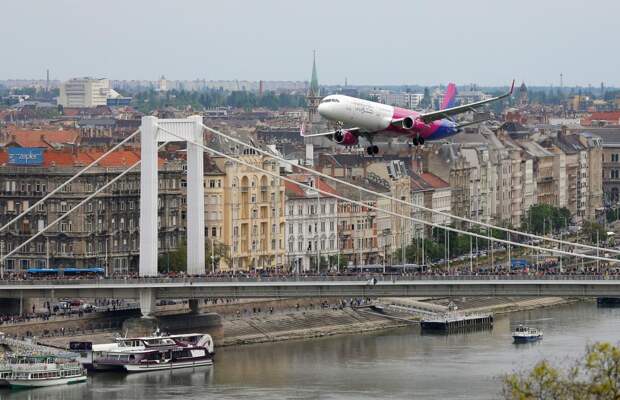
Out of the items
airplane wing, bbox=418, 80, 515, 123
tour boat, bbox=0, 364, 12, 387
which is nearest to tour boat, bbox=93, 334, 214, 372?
tour boat, bbox=0, 364, 12, 387

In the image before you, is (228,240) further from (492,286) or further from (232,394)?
Answer: (232,394)

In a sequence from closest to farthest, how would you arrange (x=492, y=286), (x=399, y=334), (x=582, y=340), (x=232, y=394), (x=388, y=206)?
(x=232, y=394) → (x=492, y=286) → (x=582, y=340) → (x=399, y=334) → (x=388, y=206)

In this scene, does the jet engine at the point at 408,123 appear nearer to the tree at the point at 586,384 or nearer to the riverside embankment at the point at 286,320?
the tree at the point at 586,384

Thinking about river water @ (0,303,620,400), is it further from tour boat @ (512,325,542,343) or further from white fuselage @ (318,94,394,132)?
white fuselage @ (318,94,394,132)

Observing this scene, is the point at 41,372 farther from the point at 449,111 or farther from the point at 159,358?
the point at 449,111

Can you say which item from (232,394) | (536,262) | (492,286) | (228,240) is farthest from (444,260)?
(232,394)

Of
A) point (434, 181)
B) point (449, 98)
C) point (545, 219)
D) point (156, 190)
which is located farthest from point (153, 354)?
point (545, 219)
